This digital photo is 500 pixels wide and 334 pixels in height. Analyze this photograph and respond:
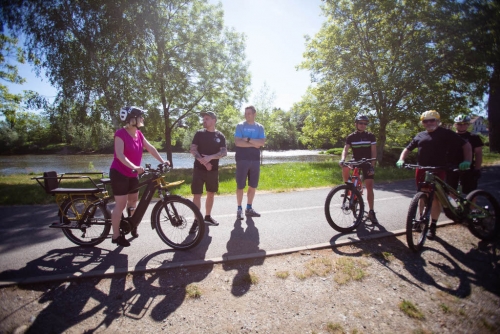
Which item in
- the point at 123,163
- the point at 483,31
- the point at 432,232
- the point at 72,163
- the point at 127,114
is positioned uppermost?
the point at 483,31

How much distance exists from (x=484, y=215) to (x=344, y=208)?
2206 mm

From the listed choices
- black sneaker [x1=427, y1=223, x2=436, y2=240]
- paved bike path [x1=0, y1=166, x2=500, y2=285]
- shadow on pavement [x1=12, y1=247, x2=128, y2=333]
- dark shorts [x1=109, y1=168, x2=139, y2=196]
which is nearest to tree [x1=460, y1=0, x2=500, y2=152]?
paved bike path [x1=0, y1=166, x2=500, y2=285]

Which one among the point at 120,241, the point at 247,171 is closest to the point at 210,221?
the point at 247,171

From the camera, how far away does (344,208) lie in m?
4.65

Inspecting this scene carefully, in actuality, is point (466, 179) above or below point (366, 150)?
below

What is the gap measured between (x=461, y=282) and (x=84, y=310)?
4536 millimetres

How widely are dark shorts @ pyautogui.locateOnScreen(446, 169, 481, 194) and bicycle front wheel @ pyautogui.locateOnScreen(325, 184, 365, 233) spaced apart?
6.51 feet

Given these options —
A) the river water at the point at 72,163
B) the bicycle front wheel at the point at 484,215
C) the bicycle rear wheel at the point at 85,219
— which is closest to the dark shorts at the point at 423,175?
the bicycle front wheel at the point at 484,215

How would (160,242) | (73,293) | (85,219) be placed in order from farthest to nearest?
(160,242) → (85,219) → (73,293)

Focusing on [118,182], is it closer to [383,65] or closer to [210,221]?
[210,221]

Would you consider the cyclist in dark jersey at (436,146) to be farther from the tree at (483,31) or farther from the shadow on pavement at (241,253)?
the tree at (483,31)

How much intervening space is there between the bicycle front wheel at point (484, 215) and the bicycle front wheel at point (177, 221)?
4.61 metres

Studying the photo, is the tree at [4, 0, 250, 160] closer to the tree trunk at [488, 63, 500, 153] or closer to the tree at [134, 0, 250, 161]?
the tree at [134, 0, 250, 161]

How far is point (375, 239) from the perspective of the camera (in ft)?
14.0
